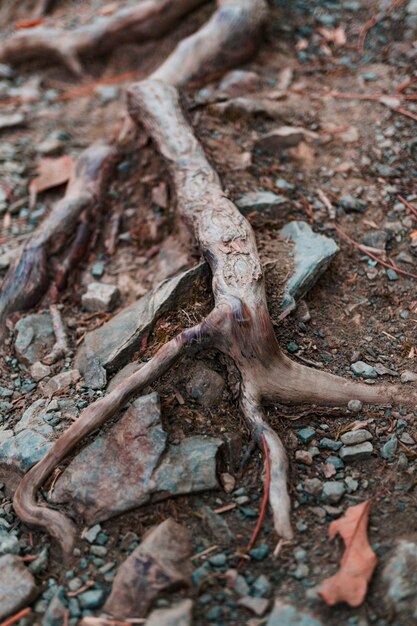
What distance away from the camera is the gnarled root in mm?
4789

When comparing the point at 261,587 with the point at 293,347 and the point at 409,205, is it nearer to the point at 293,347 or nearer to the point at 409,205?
the point at 293,347

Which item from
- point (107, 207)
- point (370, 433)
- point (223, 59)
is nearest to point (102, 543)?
point (370, 433)

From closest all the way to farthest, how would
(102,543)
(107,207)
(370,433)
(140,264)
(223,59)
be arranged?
(102,543), (370,433), (140,264), (107,207), (223,59)

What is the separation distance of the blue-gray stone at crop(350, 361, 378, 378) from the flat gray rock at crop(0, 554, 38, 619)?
83.8 inches

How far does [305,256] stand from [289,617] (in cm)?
239

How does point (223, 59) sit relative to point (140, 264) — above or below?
above

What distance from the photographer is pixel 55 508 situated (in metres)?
3.39

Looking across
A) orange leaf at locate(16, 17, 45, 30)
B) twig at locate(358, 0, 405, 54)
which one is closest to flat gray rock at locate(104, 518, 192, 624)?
twig at locate(358, 0, 405, 54)

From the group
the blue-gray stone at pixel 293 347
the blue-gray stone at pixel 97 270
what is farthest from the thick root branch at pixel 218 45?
the blue-gray stone at pixel 293 347

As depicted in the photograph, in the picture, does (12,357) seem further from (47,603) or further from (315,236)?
(315,236)

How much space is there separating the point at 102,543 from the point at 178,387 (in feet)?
3.11

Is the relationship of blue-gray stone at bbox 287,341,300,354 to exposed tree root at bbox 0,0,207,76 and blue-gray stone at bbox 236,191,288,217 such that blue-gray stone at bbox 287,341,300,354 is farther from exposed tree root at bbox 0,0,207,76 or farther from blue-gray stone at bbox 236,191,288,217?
exposed tree root at bbox 0,0,207,76

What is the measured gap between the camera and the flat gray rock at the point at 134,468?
3.27 meters

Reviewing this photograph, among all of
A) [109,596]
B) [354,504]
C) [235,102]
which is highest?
[235,102]
